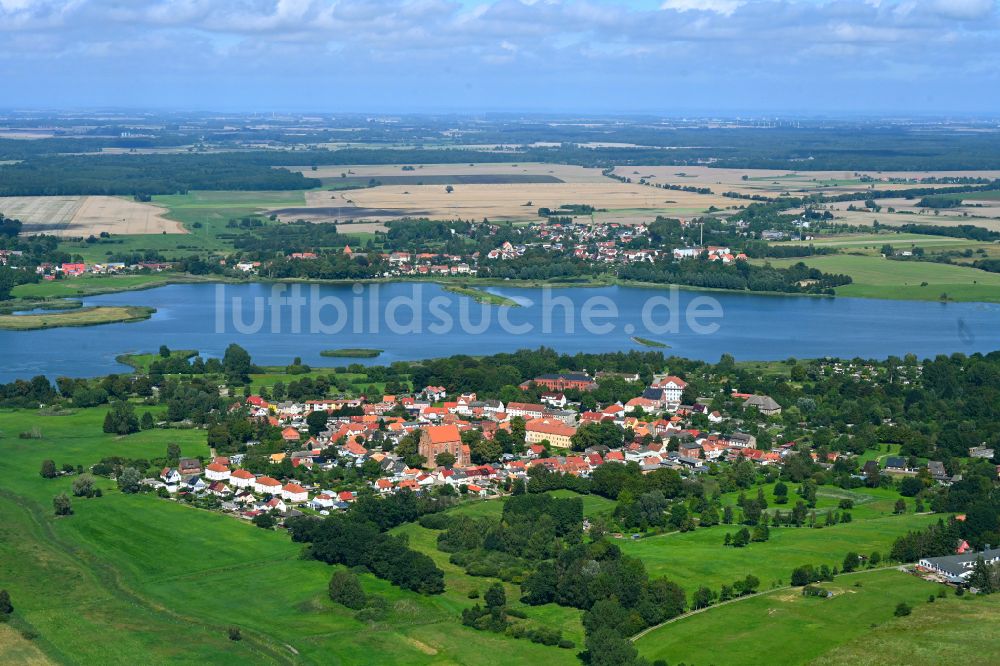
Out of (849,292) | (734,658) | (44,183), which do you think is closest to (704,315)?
(849,292)

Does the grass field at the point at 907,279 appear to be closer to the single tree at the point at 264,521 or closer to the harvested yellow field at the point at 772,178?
the harvested yellow field at the point at 772,178

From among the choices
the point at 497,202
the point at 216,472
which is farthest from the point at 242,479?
the point at 497,202

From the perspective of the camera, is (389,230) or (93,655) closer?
(93,655)

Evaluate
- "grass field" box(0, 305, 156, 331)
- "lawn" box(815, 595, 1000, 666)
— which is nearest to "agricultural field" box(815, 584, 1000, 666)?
"lawn" box(815, 595, 1000, 666)

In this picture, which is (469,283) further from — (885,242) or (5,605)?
(5,605)

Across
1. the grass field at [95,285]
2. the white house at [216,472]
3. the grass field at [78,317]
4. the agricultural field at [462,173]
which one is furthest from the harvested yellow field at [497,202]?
the white house at [216,472]

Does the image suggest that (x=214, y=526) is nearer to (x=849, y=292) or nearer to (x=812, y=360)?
(x=812, y=360)
